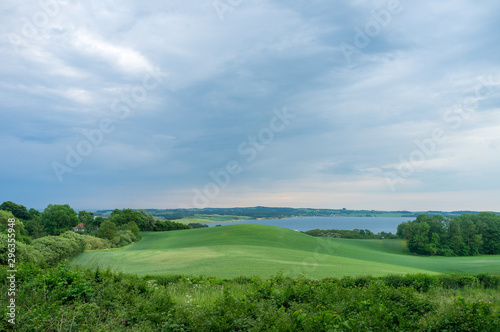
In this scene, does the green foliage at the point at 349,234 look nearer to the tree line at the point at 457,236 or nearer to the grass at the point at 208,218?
the tree line at the point at 457,236

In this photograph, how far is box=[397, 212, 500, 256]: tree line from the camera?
42000 millimetres

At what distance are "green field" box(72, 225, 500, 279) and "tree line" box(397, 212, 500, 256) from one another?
3528mm

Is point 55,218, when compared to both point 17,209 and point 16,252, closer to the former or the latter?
point 17,209

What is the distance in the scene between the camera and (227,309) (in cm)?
634

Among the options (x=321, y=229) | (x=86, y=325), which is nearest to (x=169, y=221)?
(x=321, y=229)

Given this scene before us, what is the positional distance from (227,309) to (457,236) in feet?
153

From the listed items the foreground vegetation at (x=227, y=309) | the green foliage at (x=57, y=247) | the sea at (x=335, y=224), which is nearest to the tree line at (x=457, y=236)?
the sea at (x=335, y=224)

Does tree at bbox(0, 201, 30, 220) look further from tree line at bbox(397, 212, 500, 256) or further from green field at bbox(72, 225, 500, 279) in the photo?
tree line at bbox(397, 212, 500, 256)

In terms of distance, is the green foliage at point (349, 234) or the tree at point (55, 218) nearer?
the tree at point (55, 218)

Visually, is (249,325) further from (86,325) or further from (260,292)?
(86,325)

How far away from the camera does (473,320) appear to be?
5.94 metres

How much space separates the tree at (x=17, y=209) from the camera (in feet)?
170

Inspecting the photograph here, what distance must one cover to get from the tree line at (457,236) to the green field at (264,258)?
3.53 metres

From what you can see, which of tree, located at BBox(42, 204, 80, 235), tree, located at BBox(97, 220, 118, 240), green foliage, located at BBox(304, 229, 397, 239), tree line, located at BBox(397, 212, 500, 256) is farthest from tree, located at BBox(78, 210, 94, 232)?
tree line, located at BBox(397, 212, 500, 256)
